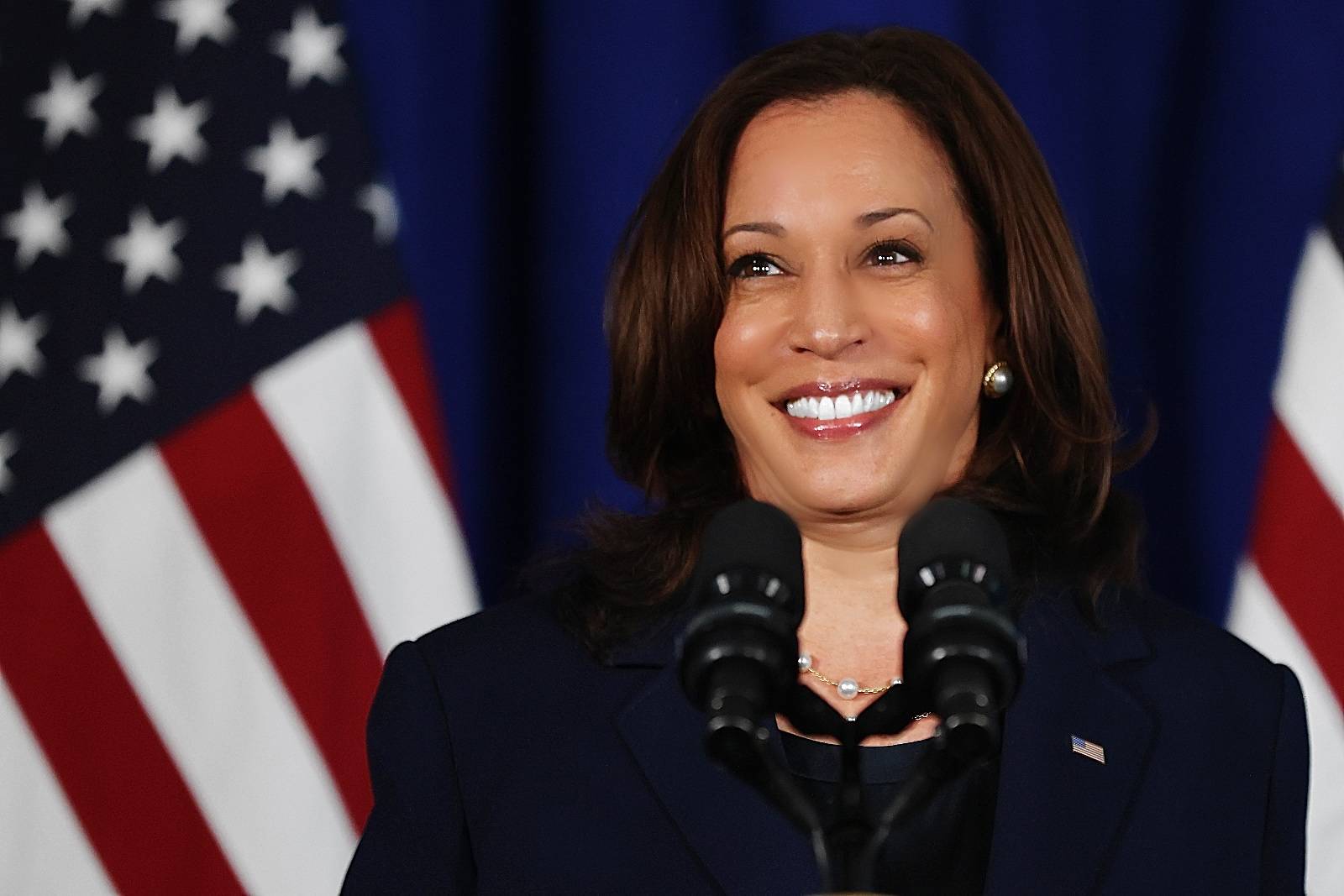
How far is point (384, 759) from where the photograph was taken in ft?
5.79

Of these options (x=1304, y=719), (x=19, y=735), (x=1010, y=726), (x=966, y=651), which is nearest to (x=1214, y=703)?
(x=1304, y=719)

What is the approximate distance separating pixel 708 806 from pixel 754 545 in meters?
0.65

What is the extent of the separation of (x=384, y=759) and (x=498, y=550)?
0.79 meters

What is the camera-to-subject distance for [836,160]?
1825mm

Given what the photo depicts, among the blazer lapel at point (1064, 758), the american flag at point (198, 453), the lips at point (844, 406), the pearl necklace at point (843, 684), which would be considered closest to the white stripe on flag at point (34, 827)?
the american flag at point (198, 453)

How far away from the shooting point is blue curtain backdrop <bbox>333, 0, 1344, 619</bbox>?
7.84 ft

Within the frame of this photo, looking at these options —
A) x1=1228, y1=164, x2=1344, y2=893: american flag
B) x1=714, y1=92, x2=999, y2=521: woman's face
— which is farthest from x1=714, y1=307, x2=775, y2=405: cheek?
x1=1228, y1=164, x2=1344, y2=893: american flag

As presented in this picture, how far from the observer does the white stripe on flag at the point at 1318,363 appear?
2.36 m

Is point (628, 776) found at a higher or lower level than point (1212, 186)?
lower

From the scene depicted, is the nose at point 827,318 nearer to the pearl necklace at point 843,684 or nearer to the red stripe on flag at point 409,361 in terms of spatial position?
the pearl necklace at point 843,684

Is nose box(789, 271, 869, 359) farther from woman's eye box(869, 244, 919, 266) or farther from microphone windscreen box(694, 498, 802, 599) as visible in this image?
microphone windscreen box(694, 498, 802, 599)

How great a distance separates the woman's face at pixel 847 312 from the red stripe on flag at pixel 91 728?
935 millimetres

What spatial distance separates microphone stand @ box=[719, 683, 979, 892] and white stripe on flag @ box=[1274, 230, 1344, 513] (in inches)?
60.1

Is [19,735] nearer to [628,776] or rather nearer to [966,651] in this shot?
[628,776]
